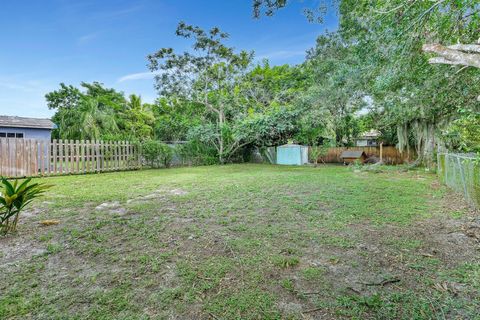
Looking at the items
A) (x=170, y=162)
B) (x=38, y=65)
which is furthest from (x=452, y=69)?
(x=38, y=65)

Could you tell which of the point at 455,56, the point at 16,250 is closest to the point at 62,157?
the point at 16,250

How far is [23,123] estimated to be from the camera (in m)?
11.3

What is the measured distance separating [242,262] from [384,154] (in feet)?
51.9

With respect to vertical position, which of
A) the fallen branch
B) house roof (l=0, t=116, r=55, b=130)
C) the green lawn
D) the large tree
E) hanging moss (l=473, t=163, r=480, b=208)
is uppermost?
the large tree

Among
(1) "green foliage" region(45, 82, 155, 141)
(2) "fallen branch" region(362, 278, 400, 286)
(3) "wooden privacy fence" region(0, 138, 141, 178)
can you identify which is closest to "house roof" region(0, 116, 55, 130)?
(1) "green foliage" region(45, 82, 155, 141)

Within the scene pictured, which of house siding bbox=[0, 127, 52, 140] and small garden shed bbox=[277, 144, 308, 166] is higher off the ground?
house siding bbox=[0, 127, 52, 140]

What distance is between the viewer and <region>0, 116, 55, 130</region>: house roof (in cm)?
1094

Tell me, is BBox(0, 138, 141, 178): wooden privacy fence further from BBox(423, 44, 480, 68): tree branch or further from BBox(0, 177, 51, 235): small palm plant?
BBox(423, 44, 480, 68): tree branch

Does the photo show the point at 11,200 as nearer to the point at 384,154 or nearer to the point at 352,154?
the point at 352,154

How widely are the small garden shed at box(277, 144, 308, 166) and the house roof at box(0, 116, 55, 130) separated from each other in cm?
1212

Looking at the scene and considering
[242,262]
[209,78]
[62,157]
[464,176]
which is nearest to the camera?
[242,262]

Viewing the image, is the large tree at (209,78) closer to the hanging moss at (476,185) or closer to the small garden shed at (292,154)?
the small garden shed at (292,154)

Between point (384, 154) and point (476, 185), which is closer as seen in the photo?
point (476, 185)

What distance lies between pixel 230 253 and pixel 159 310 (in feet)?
3.29
